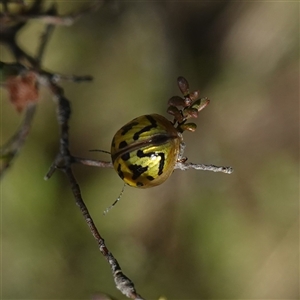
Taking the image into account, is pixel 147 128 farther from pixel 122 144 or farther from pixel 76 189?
pixel 76 189

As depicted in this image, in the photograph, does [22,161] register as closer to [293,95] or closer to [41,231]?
[41,231]

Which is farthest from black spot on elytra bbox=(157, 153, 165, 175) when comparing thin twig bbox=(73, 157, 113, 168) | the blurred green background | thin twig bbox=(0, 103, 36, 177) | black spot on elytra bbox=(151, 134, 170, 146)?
the blurred green background

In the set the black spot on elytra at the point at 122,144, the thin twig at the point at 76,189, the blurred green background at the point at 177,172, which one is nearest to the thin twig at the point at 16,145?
the thin twig at the point at 76,189

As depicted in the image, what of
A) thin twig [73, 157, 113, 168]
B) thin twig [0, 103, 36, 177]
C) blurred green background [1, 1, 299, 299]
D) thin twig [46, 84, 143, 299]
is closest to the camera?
thin twig [46, 84, 143, 299]

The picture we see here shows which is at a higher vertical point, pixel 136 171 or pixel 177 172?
pixel 177 172

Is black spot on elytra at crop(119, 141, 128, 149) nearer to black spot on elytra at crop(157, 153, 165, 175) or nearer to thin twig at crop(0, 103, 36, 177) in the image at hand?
black spot on elytra at crop(157, 153, 165, 175)

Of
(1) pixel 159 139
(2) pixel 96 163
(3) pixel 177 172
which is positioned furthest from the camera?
(3) pixel 177 172

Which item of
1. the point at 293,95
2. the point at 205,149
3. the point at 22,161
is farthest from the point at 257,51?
the point at 22,161

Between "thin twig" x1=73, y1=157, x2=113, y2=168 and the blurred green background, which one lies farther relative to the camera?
the blurred green background

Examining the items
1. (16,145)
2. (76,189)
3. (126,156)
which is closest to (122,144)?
(126,156)
